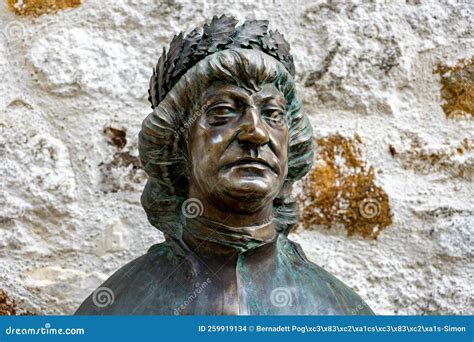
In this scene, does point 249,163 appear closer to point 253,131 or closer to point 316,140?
point 253,131

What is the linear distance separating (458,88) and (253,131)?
80 centimetres

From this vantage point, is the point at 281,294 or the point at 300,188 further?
the point at 300,188

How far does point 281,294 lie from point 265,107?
27 cm

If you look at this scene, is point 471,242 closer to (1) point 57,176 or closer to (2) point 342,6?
(2) point 342,6

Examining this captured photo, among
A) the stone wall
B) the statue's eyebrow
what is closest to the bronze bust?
the statue's eyebrow

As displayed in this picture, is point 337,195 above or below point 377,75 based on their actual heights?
below

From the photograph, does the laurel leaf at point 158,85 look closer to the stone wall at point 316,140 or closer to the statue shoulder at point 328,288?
the statue shoulder at point 328,288

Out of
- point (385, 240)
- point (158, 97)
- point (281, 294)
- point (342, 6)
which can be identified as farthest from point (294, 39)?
point (281, 294)

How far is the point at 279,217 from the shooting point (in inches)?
54.6

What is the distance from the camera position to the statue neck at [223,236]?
1.26 m

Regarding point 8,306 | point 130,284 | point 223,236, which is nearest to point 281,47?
point 223,236

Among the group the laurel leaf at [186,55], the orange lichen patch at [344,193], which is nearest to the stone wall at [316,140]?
the orange lichen patch at [344,193]

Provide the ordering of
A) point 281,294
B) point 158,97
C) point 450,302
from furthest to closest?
point 450,302 → point 158,97 → point 281,294

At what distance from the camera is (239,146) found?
1.24 meters
